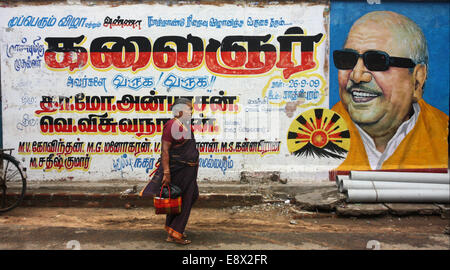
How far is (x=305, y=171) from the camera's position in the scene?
679cm

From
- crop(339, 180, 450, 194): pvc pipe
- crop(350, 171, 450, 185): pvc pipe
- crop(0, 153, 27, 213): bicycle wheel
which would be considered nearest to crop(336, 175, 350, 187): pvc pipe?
crop(350, 171, 450, 185): pvc pipe

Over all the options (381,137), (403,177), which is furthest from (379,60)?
(403,177)

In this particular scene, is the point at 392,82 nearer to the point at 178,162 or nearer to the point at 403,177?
the point at 403,177

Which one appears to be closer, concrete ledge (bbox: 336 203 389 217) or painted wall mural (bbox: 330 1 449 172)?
concrete ledge (bbox: 336 203 389 217)

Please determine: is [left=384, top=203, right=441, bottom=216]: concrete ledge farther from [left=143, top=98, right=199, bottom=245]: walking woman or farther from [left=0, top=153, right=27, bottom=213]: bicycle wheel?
[left=0, top=153, right=27, bottom=213]: bicycle wheel

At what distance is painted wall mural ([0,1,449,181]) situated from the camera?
6.64 m

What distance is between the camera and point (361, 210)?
18.4 ft

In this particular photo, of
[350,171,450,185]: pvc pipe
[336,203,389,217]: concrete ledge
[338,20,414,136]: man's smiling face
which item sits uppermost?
[338,20,414,136]: man's smiling face

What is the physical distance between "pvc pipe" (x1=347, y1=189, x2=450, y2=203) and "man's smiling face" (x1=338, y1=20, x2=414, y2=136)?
1270mm

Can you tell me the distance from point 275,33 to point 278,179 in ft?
7.93

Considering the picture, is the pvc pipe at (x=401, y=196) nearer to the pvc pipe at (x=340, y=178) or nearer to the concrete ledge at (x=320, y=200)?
the concrete ledge at (x=320, y=200)

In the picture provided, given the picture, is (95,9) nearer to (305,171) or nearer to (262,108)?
(262,108)

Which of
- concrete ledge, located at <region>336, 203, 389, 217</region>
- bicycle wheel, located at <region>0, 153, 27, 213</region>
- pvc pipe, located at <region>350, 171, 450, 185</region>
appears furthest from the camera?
pvc pipe, located at <region>350, 171, 450, 185</region>

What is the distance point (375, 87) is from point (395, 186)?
1.67m
